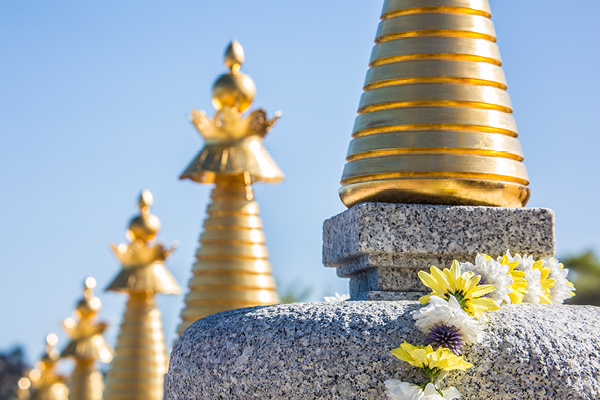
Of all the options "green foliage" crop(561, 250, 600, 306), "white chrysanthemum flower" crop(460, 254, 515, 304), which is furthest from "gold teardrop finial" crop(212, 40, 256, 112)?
"green foliage" crop(561, 250, 600, 306)

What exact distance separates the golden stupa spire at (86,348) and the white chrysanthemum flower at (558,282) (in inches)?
558

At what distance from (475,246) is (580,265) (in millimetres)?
28978

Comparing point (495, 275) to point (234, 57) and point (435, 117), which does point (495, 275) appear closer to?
point (435, 117)

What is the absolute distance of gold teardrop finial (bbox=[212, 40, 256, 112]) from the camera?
512 inches

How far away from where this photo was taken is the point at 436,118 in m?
4.61

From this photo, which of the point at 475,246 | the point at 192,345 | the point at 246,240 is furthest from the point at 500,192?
the point at 246,240

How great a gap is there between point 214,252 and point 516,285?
867 centimetres

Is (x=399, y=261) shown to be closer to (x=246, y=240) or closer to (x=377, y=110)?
(x=377, y=110)

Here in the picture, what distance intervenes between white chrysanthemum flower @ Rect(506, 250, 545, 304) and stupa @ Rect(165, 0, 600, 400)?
18 centimetres

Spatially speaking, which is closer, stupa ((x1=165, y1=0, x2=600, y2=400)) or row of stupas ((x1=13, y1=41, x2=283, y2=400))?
stupa ((x1=165, y1=0, x2=600, y2=400))

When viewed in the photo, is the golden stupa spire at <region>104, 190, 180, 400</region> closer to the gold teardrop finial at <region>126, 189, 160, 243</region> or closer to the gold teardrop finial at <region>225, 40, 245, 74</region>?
the gold teardrop finial at <region>126, 189, 160, 243</region>

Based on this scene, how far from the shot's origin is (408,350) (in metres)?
3.33

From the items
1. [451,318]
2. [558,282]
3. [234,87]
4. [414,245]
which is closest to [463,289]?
[451,318]

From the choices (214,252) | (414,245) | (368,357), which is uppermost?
(214,252)
